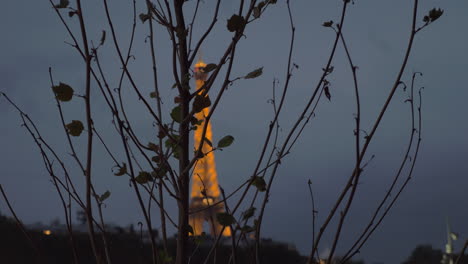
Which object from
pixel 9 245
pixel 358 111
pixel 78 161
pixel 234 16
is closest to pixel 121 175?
pixel 78 161

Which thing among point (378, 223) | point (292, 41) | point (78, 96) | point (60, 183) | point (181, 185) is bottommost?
point (378, 223)

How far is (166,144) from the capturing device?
1616 mm

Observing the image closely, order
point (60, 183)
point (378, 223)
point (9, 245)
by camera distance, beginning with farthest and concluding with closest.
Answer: point (9, 245), point (60, 183), point (378, 223)

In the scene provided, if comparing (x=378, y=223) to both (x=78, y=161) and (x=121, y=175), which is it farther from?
(x=78, y=161)

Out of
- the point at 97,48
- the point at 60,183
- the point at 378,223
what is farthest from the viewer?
the point at 60,183

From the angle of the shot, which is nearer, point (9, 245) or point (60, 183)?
point (60, 183)

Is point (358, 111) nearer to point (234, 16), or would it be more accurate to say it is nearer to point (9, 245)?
point (234, 16)

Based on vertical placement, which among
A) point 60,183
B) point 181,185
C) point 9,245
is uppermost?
point 9,245

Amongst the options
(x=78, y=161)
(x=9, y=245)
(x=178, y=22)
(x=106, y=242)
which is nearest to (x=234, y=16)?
(x=178, y=22)

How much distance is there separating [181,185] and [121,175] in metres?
0.20

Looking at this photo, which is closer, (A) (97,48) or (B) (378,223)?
(A) (97,48)

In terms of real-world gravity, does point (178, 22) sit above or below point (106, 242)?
above

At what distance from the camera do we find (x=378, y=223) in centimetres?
152

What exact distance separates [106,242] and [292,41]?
753 mm
